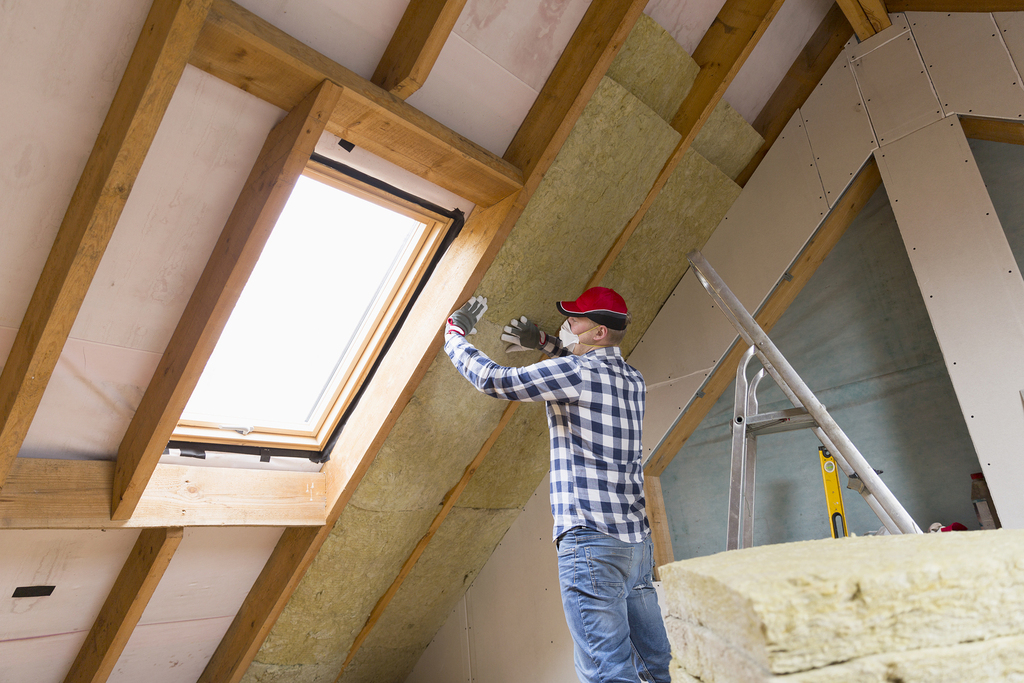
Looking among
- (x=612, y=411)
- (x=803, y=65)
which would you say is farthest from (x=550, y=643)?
(x=803, y=65)

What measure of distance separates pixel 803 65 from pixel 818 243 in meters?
0.80

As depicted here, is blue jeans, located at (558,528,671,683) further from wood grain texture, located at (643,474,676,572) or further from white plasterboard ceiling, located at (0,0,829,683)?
white plasterboard ceiling, located at (0,0,829,683)

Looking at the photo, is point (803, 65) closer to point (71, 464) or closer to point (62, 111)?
point (62, 111)

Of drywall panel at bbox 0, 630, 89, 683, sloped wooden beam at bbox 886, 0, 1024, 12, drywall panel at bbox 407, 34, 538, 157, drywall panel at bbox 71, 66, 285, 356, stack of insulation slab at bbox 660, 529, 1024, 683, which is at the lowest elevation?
stack of insulation slab at bbox 660, 529, 1024, 683

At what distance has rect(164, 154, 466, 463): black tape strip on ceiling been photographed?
202cm

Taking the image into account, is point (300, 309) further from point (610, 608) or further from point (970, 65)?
point (970, 65)

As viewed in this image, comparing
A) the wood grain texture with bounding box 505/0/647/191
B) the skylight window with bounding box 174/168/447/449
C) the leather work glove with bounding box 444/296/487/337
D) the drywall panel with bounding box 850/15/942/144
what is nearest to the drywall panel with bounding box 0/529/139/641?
the skylight window with bounding box 174/168/447/449

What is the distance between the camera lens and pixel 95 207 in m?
1.40

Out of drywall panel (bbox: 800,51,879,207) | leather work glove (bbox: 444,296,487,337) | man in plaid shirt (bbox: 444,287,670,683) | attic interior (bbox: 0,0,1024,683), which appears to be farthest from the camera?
drywall panel (bbox: 800,51,879,207)

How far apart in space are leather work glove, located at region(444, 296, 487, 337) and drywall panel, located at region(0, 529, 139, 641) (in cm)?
127

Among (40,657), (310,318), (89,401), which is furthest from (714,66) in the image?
(40,657)

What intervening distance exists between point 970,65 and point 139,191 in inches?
107

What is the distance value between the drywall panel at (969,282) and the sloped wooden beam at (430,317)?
4.13 feet

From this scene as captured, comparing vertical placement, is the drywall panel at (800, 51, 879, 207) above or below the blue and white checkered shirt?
above
